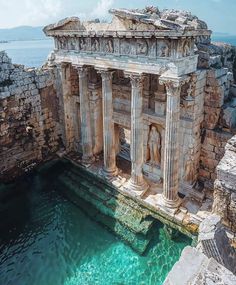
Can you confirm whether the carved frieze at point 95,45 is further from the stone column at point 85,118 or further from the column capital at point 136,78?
the column capital at point 136,78

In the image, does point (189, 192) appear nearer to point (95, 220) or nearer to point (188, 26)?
point (95, 220)

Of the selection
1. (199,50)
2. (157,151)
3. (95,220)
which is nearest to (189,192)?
(157,151)

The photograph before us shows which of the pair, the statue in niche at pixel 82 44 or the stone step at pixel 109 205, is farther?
the statue in niche at pixel 82 44

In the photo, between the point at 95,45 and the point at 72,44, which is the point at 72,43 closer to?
the point at 72,44

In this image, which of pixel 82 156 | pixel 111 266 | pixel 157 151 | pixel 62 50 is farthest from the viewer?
pixel 82 156

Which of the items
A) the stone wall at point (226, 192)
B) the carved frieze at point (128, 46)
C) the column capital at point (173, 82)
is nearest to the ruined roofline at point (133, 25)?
the carved frieze at point (128, 46)

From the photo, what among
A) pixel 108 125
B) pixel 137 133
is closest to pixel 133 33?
pixel 137 133

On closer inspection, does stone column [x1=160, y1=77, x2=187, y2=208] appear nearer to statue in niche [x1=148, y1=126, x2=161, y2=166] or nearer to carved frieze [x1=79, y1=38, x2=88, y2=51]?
statue in niche [x1=148, y1=126, x2=161, y2=166]
